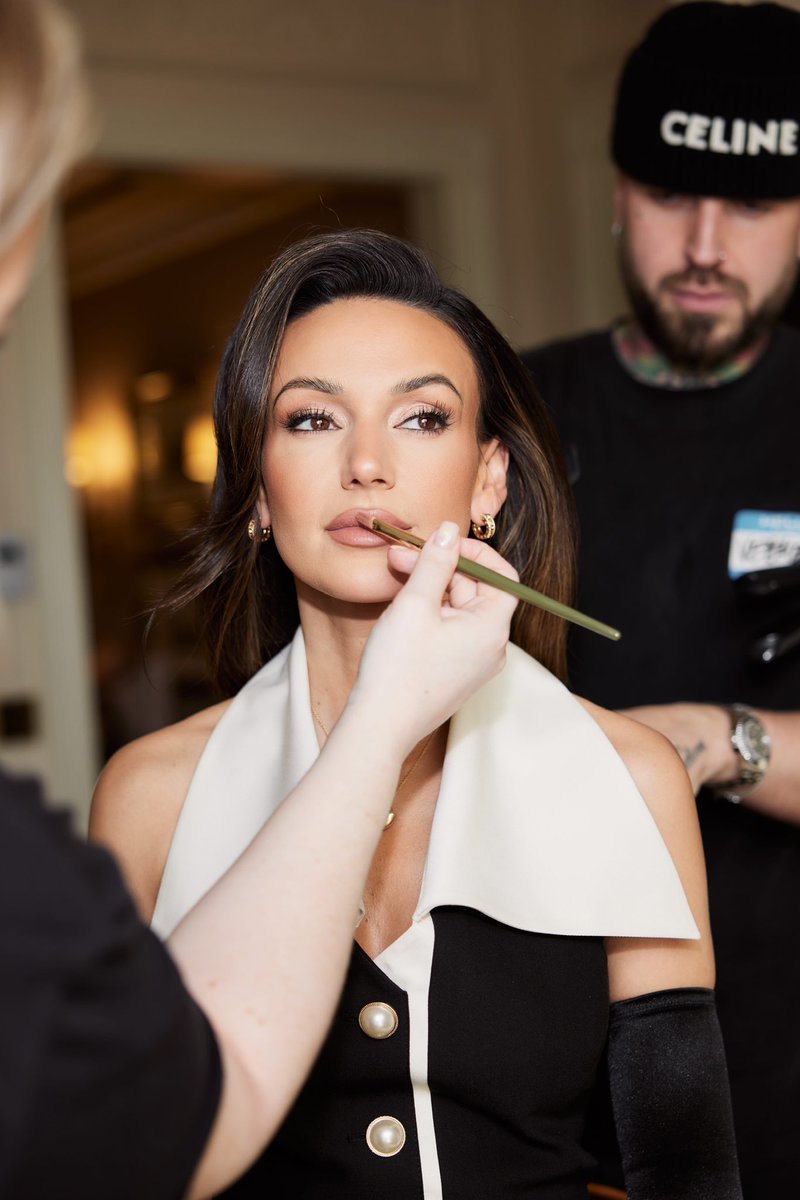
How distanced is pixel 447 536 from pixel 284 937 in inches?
12.8

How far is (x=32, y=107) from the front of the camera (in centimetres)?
72

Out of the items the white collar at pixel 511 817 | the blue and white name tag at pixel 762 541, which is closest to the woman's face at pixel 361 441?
the white collar at pixel 511 817

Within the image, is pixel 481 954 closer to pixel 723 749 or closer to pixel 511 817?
pixel 511 817

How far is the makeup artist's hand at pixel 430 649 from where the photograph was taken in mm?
918

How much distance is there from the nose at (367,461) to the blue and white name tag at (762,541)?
670 millimetres

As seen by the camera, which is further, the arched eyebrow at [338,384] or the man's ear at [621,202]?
the man's ear at [621,202]

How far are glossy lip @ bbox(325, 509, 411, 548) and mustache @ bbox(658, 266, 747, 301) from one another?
2.51ft

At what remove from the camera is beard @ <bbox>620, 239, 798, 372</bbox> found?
1847mm

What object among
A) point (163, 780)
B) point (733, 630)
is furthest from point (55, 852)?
point (733, 630)

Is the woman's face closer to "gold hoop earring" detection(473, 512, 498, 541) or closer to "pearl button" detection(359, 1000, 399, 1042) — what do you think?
"gold hoop earring" detection(473, 512, 498, 541)

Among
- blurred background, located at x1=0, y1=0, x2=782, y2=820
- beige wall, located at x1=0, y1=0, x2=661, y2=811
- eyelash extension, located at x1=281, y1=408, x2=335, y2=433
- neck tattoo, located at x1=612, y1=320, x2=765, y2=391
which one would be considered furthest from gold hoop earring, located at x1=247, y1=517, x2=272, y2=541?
beige wall, located at x1=0, y1=0, x2=661, y2=811

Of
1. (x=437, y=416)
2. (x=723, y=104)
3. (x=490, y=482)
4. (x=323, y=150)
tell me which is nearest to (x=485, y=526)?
(x=490, y=482)

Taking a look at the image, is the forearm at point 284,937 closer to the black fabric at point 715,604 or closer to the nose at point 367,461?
the nose at point 367,461

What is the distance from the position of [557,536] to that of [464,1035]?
1.94ft
